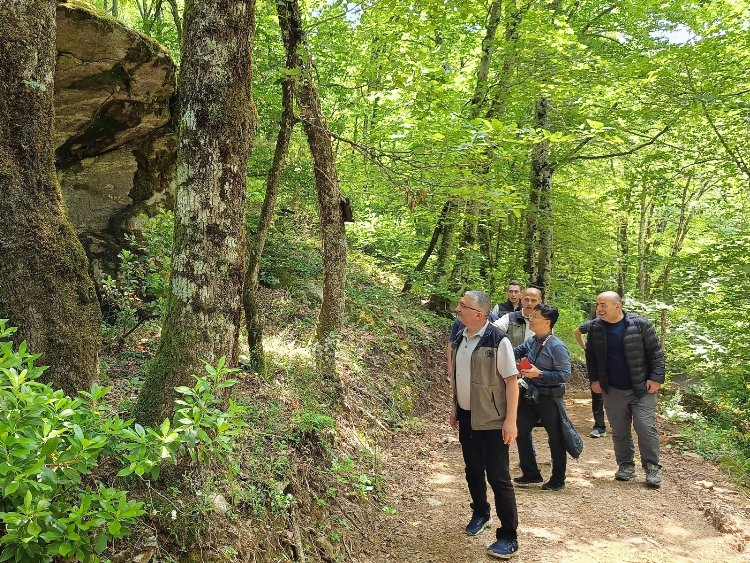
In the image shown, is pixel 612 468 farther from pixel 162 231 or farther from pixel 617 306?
pixel 162 231

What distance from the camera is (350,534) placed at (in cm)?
501

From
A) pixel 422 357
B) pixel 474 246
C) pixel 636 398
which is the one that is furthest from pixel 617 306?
pixel 474 246

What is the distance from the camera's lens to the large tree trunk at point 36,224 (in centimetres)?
358

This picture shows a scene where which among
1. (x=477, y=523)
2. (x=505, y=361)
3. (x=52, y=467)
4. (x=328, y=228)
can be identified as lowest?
(x=477, y=523)

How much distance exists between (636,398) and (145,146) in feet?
24.9

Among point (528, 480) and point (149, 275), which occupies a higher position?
point (149, 275)

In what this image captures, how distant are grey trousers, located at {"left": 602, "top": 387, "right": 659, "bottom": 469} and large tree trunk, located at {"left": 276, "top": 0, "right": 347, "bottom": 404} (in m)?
3.62

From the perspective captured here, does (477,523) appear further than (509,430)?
Yes

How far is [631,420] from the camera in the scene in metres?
6.79

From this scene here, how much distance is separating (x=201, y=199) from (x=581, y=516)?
5.04 metres

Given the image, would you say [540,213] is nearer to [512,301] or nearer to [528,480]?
[512,301]

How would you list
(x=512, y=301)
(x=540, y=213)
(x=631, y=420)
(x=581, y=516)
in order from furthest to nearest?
(x=540, y=213), (x=512, y=301), (x=631, y=420), (x=581, y=516)

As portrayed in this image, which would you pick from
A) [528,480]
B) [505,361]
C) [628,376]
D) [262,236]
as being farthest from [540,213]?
[505,361]

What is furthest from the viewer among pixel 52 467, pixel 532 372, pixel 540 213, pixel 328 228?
pixel 540 213
